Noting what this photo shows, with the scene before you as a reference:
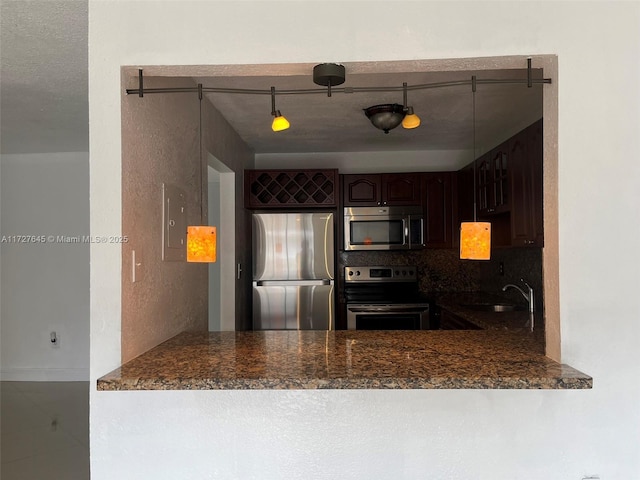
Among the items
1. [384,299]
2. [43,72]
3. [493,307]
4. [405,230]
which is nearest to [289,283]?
[384,299]

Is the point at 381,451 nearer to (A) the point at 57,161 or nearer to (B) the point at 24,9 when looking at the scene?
(B) the point at 24,9

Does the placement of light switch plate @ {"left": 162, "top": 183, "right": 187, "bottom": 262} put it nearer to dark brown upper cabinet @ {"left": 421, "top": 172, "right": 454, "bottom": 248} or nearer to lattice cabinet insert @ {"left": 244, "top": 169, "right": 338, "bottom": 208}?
lattice cabinet insert @ {"left": 244, "top": 169, "right": 338, "bottom": 208}

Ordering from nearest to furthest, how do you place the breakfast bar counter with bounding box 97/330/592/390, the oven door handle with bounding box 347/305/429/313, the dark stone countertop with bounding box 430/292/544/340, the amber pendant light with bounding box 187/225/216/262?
the breakfast bar counter with bounding box 97/330/592/390
the amber pendant light with bounding box 187/225/216/262
the dark stone countertop with bounding box 430/292/544/340
the oven door handle with bounding box 347/305/429/313

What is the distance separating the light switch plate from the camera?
200 cm

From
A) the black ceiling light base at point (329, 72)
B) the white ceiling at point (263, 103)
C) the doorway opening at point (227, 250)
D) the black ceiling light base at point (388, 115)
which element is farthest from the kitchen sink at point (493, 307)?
the black ceiling light base at point (329, 72)

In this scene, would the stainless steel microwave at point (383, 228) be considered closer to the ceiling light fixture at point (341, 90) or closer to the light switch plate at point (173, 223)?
the ceiling light fixture at point (341, 90)

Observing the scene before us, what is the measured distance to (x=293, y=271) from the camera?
3.88 metres

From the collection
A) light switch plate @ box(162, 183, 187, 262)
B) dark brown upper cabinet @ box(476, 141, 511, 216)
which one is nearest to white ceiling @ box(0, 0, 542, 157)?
dark brown upper cabinet @ box(476, 141, 511, 216)

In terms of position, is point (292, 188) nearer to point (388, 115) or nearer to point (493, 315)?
point (388, 115)

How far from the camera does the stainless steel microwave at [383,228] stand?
4.14m

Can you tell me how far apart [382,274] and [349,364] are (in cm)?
277

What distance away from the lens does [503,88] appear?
2.66m

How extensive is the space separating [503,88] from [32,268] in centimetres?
463

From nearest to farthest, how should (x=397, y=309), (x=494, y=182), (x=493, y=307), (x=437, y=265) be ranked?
(x=494, y=182) → (x=493, y=307) → (x=397, y=309) → (x=437, y=265)
